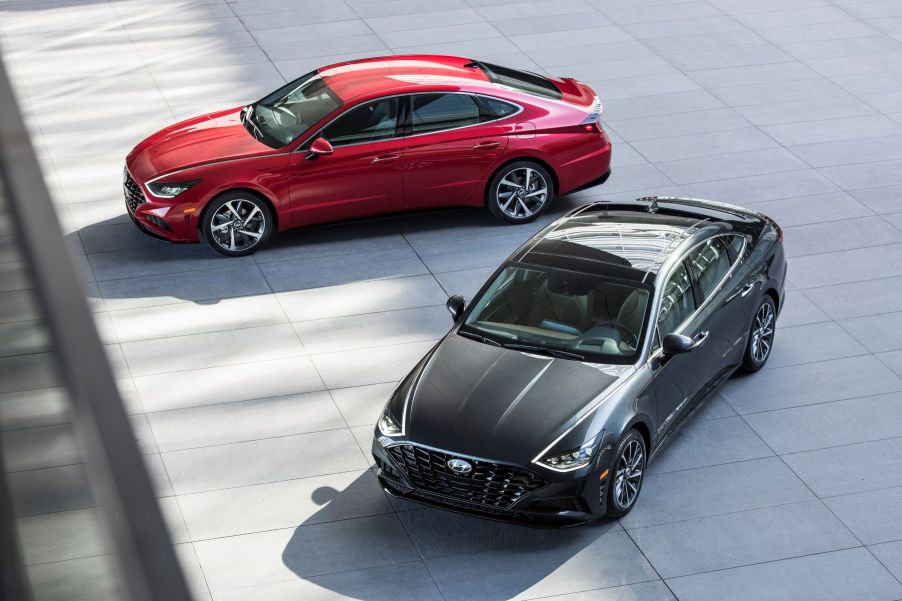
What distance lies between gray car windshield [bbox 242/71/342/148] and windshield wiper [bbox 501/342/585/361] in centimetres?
440

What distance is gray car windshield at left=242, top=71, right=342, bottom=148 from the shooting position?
39.2 ft

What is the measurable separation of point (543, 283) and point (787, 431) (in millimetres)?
2147

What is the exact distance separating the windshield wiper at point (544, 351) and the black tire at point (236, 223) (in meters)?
4.29

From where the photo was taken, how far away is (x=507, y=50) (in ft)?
56.9

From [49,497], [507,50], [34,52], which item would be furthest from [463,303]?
[34,52]

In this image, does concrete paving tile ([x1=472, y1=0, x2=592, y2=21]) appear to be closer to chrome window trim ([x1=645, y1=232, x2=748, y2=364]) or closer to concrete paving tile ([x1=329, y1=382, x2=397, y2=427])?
chrome window trim ([x1=645, y1=232, x2=748, y2=364])

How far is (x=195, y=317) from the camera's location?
422 inches

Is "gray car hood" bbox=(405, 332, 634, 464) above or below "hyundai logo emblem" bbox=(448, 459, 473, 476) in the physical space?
above

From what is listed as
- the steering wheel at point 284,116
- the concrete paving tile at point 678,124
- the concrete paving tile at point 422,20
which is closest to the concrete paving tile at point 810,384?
the steering wheel at point 284,116

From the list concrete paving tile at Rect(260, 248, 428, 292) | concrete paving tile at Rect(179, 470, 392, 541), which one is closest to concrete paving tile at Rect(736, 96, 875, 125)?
concrete paving tile at Rect(260, 248, 428, 292)

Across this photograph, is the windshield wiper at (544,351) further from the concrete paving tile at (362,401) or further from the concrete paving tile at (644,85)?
the concrete paving tile at (644,85)

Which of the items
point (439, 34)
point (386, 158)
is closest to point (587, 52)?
point (439, 34)

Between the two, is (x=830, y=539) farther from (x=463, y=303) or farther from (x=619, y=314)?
(x=463, y=303)

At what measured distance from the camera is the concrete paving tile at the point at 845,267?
11453 millimetres
